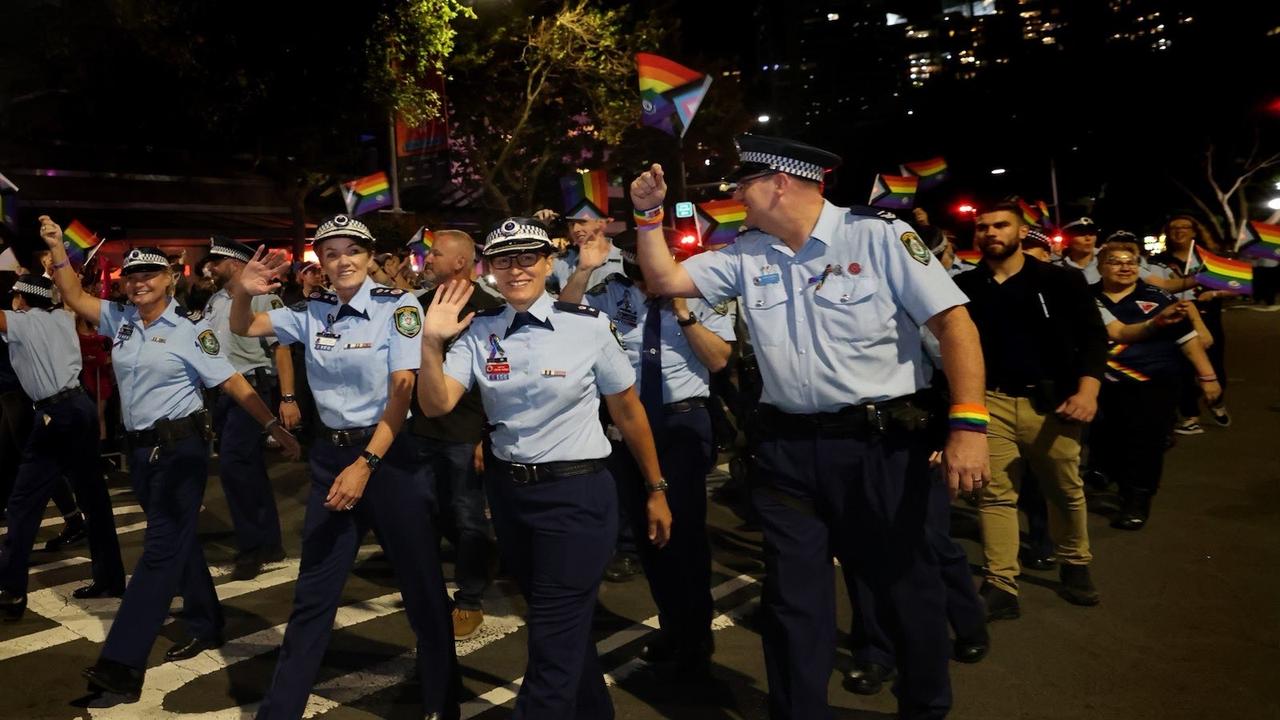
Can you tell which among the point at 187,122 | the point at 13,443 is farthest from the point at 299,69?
the point at 13,443

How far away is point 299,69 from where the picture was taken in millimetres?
21062

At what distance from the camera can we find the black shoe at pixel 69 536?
8312 millimetres

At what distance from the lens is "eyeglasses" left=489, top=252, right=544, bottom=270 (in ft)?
13.1

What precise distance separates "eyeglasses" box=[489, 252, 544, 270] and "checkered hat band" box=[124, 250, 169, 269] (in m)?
2.45

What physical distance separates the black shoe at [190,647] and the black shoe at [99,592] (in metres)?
1.43

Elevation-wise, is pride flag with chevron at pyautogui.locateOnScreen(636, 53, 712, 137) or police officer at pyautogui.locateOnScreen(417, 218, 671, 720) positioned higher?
pride flag with chevron at pyautogui.locateOnScreen(636, 53, 712, 137)

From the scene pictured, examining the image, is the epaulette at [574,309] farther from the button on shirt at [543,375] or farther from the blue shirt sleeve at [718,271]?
the blue shirt sleeve at [718,271]

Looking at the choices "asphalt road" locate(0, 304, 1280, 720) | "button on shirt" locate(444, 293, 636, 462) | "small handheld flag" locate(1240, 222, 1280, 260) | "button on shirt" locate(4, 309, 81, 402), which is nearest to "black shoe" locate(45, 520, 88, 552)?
"asphalt road" locate(0, 304, 1280, 720)

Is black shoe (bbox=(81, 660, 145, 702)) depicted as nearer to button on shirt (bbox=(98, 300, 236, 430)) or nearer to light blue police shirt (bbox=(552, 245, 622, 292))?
button on shirt (bbox=(98, 300, 236, 430))

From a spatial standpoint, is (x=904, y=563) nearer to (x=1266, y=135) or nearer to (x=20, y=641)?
(x=20, y=641)

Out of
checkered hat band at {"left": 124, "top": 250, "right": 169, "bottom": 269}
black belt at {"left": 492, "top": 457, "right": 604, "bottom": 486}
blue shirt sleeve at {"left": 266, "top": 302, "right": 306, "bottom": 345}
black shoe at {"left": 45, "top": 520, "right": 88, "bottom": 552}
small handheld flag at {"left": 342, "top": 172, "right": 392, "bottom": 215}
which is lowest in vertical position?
black shoe at {"left": 45, "top": 520, "right": 88, "bottom": 552}

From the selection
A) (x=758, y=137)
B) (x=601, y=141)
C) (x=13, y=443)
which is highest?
(x=601, y=141)

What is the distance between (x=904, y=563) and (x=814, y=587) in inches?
13.6

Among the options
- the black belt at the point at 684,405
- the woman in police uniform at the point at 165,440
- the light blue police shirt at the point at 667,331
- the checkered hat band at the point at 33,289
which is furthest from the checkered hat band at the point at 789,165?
the checkered hat band at the point at 33,289
